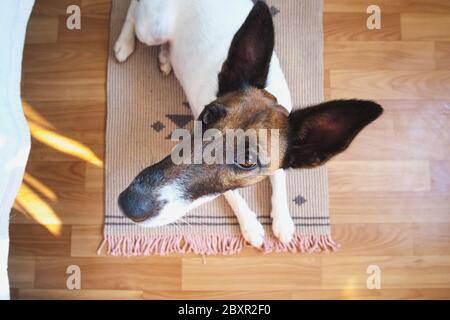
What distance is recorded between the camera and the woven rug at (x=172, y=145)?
2.45m

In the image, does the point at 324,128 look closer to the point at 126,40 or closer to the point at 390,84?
the point at 390,84

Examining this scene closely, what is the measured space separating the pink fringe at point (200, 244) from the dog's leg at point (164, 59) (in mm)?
979

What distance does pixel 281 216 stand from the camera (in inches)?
93.3

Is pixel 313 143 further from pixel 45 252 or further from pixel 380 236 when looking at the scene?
pixel 45 252

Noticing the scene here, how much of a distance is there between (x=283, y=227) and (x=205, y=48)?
3.48 feet

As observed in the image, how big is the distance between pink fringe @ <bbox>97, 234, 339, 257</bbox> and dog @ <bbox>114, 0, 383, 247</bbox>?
0.70m

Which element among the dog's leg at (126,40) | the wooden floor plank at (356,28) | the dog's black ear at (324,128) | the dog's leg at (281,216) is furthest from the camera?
the wooden floor plank at (356,28)

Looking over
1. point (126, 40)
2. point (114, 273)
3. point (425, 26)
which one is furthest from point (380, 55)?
point (114, 273)

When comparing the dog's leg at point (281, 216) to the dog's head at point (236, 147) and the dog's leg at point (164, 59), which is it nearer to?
the dog's head at point (236, 147)

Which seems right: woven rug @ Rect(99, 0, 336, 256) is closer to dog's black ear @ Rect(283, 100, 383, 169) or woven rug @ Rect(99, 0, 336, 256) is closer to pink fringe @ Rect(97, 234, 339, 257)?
pink fringe @ Rect(97, 234, 339, 257)

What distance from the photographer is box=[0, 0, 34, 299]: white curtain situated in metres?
1.79

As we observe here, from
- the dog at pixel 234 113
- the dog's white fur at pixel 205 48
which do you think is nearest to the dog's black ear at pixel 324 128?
the dog at pixel 234 113

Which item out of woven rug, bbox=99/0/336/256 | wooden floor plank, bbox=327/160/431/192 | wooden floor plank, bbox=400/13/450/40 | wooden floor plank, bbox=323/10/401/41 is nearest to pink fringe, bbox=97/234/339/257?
woven rug, bbox=99/0/336/256

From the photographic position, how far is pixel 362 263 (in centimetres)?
246
